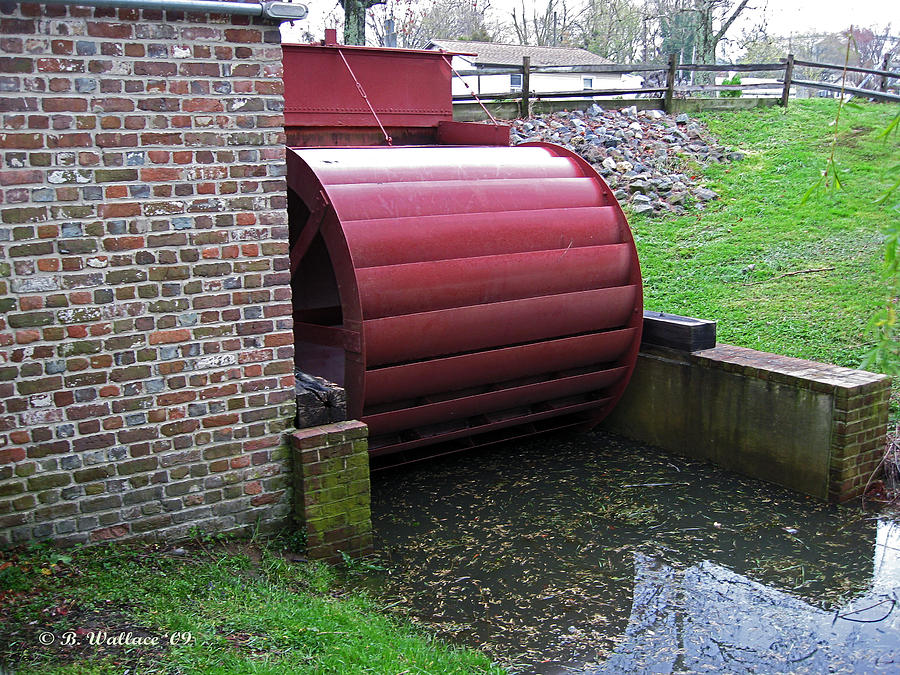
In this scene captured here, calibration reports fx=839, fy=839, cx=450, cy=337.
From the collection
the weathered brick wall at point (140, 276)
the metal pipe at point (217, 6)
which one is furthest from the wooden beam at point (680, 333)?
the metal pipe at point (217, 6)

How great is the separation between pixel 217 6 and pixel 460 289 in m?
2.08

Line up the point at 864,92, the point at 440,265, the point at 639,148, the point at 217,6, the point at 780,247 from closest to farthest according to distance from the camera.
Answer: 1. the point at 217,6
2. the point at 440,265
3. the point at 864,92
4. the point at 780,247
5. the point at 639,148

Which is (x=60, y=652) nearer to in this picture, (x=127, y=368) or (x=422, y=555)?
(x=127, y=368)

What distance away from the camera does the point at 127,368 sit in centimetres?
369

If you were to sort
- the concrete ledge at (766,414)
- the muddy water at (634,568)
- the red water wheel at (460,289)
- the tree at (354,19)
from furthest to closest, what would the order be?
the tree at (354,19) < the concrete ledge at (766,414) < the red water wheel at (460,289) < the muddy water at (634,568)

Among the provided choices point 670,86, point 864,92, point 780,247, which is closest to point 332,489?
point 864,92

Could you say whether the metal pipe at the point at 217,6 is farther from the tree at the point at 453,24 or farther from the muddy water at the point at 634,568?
the tree at the point at 453,24

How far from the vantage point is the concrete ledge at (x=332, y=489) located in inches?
160

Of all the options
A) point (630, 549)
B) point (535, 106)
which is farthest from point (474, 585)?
point (535, 106)

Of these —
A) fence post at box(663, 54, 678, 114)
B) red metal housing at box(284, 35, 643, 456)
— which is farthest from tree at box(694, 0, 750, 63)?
red metal housing at box(284, 35, 643, 456)

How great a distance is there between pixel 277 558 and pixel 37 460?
113 centimetres

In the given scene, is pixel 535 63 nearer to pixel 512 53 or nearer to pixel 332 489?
pixel 512 53

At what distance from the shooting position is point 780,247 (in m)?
9.16

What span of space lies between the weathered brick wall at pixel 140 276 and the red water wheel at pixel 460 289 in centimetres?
74
